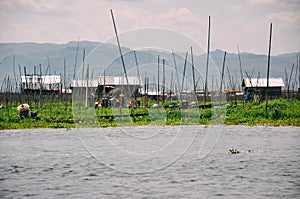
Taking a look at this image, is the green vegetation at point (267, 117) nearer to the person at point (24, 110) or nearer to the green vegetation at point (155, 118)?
the green vegetation at point (155, 118)

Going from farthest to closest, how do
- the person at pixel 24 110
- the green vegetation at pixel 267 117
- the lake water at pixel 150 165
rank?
the person at pixel 24 110
the green vegetation at pixel 267 117
the lake water at pixel 150 165

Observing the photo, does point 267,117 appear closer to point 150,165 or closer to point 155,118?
point 155,118

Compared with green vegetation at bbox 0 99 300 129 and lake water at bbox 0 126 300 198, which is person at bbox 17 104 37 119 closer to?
green vegetation at bbox 0 99 300 129

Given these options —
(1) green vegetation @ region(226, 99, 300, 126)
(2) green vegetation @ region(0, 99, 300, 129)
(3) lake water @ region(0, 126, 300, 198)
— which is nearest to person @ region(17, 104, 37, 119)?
(2) green vegetation @ region(0, 99, 300, 129)

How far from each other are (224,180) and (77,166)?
300cm

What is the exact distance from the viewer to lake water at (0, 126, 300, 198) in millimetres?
8539

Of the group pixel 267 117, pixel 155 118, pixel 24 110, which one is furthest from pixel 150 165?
pixel 155 118

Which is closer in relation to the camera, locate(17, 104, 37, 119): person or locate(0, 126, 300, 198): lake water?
locate(0, 126, 300, 198): lake water

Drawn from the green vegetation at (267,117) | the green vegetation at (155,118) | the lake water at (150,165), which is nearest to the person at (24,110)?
the green vegetation at (155,118)

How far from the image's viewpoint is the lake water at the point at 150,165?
854cm

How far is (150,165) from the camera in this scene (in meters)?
10.9

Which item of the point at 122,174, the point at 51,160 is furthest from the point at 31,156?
the point at 122,174

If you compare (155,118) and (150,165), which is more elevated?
(155,118)

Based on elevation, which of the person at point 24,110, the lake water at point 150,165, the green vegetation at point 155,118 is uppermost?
the person at point 24,110
